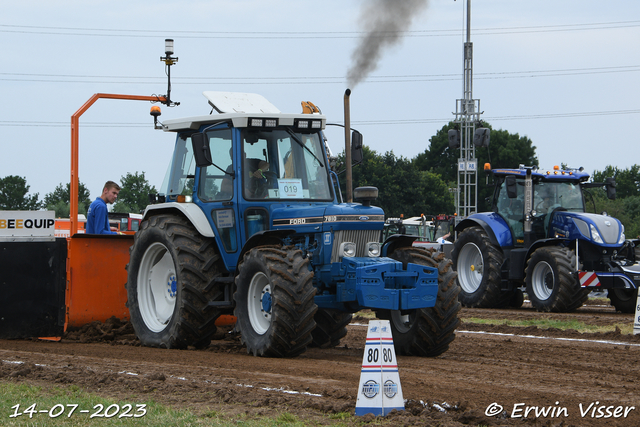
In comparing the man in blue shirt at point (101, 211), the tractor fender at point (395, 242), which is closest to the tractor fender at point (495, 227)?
the tractor fender at point (395, 242)

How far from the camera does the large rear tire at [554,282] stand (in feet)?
47.4

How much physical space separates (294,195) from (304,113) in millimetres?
1101

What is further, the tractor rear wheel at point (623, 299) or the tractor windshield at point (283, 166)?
the tractor rear wheel at point (623, 299)

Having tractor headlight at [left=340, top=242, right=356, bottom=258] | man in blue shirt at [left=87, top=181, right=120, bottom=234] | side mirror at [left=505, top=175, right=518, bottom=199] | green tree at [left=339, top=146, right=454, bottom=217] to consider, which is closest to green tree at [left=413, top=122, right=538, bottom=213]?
green tree at [left=339, top=146, right=454, bottom=217]

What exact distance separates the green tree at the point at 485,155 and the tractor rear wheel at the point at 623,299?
4850 centimetres

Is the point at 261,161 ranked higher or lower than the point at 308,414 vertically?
higher

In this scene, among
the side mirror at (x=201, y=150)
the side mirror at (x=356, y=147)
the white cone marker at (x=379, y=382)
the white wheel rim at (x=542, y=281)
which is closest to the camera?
the white cone marker at (x=379, y=382)

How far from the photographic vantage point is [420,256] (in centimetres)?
865

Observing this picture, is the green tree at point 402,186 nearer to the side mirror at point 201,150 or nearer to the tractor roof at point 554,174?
the tractor roof at point 554,174

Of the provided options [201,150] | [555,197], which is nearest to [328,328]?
[201,150]

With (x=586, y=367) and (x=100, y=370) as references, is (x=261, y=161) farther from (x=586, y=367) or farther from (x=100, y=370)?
(x=586, y=367)

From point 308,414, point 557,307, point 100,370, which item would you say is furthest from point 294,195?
point 557,307

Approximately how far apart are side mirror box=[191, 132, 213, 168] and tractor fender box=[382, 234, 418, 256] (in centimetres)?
206

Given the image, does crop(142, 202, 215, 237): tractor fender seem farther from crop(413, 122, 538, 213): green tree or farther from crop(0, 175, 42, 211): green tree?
crop(0, 175, 42, 211): green tree
